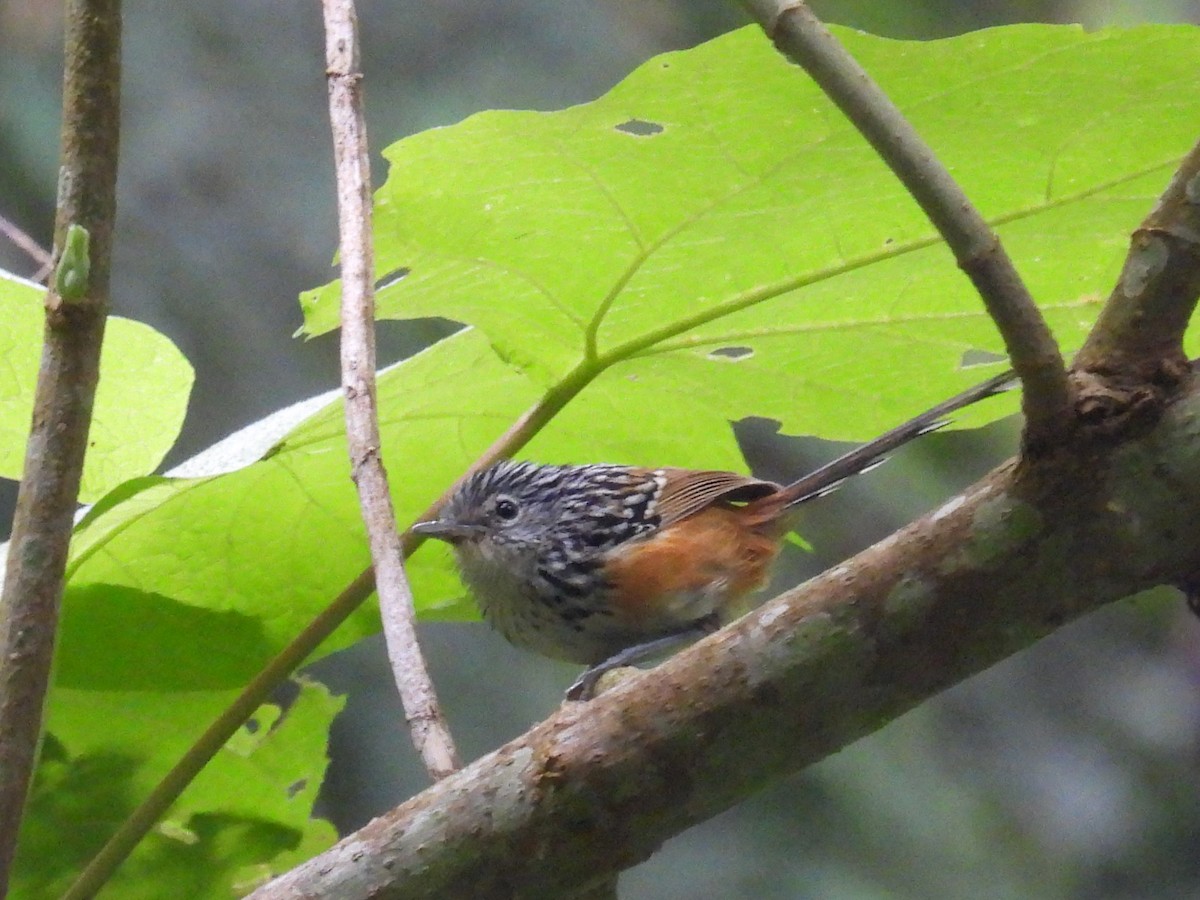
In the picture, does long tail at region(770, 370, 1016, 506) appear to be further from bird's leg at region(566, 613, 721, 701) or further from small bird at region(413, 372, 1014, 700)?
bird's leg at region(566, 613, 721, 701)

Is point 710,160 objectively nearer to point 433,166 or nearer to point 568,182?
point 568,182

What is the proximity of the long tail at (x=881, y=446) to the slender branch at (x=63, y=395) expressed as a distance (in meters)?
1.16

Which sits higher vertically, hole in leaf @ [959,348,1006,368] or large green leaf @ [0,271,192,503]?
large green leaf @ [0,271,192,503]

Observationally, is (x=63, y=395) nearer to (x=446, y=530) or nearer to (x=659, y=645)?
(x=446, y=530)

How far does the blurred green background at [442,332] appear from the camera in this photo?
4.98 metres

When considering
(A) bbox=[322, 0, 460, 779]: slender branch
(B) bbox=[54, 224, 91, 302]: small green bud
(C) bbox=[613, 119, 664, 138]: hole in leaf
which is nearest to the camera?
(B) bbox=[54, 224, 91, 302]: small green bud

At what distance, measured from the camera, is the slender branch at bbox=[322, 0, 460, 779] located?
1618 millimetres

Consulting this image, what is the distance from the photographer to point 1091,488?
4.20ft

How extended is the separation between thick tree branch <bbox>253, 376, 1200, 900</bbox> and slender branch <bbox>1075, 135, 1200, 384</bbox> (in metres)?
0.05

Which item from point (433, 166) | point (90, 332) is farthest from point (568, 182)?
point (90, 332)

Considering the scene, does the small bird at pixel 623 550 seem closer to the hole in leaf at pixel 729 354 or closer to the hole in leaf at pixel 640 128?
the hole in leaf at pixel 729 354

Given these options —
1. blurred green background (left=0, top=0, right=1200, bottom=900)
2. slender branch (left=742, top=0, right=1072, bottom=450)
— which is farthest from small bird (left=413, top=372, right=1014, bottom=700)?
blurred green background (left=0, top=0, right=1200, bottom=900)

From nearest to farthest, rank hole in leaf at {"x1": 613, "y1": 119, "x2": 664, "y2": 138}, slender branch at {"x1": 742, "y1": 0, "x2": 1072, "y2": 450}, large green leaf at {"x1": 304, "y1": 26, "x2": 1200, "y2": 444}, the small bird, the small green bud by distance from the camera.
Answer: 1. slender branch at {"x1": 742, "y1": 0, "x2": 1072, "y2": 450}
2. the small green bud
3. large green leaf at {"x1": 304, "y1": 26, "x2": 1200, "y2": 444}
4. hole in leaf at {"x1": 613, "y1": 119, "x2": 664, "y2": 138}
5. the small bird

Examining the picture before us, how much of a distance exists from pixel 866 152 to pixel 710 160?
0.72 feet
